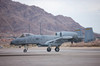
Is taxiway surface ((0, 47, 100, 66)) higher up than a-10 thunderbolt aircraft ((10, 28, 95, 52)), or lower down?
lower down

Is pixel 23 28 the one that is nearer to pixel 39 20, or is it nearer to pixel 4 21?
pixel 4 21

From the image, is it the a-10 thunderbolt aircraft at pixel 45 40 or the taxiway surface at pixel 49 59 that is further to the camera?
the a-10 thunderbolt aircraft at pixel 45 40

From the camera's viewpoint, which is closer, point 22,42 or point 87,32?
point 22,42

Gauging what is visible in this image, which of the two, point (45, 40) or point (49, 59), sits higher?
point (45, 40)

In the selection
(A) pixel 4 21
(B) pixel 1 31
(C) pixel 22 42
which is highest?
(A) pixel 4 21

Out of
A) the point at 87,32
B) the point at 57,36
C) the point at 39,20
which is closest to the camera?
the point at 57,36

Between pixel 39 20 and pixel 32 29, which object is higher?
pixel 39 20

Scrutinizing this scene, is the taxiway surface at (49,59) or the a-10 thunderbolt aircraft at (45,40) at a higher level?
the a-10 thunderbolt aircraft at (45,40)

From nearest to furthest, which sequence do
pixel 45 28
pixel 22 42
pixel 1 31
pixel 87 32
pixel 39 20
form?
pixel 22 42 → pixel 87 32 → pixel 1 31 → pixel 45 28 → pixel 39 20

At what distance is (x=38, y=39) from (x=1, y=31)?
117782 mm

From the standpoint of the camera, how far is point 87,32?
43.6 meters

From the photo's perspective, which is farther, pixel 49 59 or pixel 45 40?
pixel 45 40

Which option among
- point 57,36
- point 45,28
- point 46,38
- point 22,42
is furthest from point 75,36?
point 45,28

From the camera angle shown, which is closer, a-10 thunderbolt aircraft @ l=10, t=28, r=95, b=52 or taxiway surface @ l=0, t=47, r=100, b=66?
taxiway surface @ l=0, t=47, r=100, b=66
